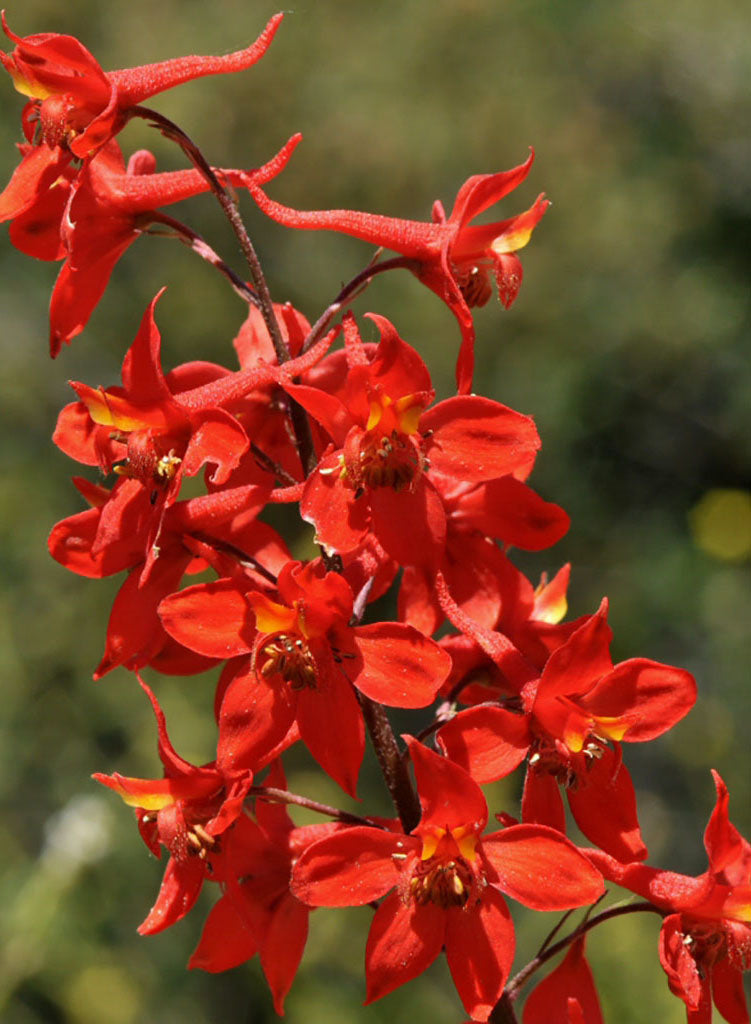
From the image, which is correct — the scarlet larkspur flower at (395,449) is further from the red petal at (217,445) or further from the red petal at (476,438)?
the red petal at (217,445)

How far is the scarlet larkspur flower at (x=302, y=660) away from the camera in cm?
185

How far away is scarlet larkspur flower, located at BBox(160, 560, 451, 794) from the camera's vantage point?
1851 millimetres

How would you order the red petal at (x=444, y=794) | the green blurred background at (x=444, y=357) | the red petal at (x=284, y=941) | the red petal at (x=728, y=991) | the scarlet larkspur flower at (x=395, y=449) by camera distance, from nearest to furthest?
the red petal at (x=444, y=794), the scarlet larkspur flower at (x=395, y=449), the red petal at (x=728, y=991), the red petal at (x=284, y=941), the green blurred background at (x=444, y=357)

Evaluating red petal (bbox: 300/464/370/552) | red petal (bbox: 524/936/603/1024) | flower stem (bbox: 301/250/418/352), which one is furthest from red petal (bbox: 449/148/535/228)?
red petal (bbox: 524/936/603/1024)

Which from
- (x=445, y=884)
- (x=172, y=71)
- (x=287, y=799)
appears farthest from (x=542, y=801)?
(x=172, y=71)

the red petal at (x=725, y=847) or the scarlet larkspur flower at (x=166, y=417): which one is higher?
the scarlet larkspur flower at (x=166, y=417)

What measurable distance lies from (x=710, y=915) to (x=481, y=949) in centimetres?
38

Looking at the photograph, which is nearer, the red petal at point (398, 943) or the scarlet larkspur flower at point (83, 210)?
the red petal at point (398, 943)

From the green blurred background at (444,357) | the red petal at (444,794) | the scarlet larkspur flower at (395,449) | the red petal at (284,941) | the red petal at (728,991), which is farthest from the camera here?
the green blurred background at (444,357)

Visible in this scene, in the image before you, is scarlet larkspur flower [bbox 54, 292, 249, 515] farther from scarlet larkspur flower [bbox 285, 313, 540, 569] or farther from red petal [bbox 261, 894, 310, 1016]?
red petal [bbox 261, 894, 310, 1016]

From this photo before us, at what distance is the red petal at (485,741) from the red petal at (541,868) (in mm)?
90

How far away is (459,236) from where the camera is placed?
6.85 feet

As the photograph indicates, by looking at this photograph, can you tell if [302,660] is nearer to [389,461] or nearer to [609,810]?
[389,461]

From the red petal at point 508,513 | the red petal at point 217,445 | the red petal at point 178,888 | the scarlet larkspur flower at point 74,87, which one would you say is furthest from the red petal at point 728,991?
the scarlet larkspur flower at point 74,87
